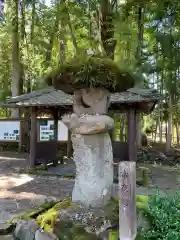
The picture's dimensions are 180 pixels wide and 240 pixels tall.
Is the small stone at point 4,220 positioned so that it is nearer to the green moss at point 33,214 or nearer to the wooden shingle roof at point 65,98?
the green moss at point 33,214

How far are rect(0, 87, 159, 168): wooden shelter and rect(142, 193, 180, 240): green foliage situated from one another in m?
4.22

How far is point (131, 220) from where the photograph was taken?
330 cm

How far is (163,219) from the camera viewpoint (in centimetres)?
358

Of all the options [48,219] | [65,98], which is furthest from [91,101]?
[65,98]

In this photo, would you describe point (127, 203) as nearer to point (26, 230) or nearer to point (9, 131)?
point (26, 230)

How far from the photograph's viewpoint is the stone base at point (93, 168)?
13.4ft

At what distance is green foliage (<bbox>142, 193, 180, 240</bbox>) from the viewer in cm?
342

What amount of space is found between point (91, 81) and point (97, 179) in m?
1.35

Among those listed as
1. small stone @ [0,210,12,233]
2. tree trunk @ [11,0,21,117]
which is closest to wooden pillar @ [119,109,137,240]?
small stone @ [0,210,12,233]

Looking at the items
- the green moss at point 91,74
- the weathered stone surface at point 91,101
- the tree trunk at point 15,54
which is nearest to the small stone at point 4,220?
the weathered stone surface at point 91,101

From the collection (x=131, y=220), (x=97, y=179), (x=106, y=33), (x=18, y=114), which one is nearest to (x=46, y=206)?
(x=97, y=179)

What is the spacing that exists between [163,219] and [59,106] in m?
6.15

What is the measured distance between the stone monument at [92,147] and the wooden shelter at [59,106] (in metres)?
3.79

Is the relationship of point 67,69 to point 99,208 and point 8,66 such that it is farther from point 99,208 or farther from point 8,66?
point 8,66
